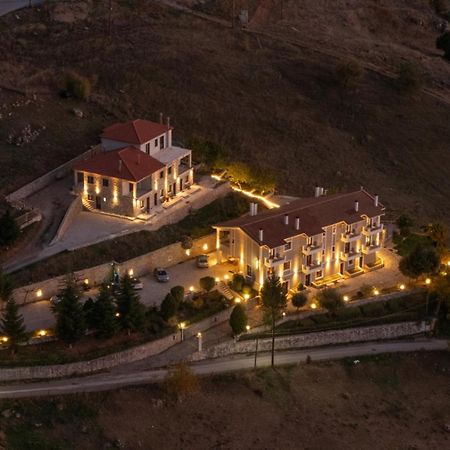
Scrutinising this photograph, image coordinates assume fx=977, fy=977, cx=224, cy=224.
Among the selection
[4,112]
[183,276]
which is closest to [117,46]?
[4,112]

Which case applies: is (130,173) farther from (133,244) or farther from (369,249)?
(369,249)

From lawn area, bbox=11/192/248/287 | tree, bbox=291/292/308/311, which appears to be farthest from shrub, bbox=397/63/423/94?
tree, bbox=291/292/308/311

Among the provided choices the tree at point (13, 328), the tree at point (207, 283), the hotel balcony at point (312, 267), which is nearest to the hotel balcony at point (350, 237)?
the hotel balcony at point (312, 267)

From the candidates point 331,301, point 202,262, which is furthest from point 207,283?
point 331,301

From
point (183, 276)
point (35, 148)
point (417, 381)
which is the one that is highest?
point (35, 148)

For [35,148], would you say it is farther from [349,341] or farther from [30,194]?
[349,341]

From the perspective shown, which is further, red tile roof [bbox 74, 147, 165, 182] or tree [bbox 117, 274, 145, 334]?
red tile roof [bbox 74, 147, 165, 182]

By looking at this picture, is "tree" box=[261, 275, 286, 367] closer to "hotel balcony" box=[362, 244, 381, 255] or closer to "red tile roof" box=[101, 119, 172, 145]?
"hotel balcony" box=[362, 244, 381, 255]
